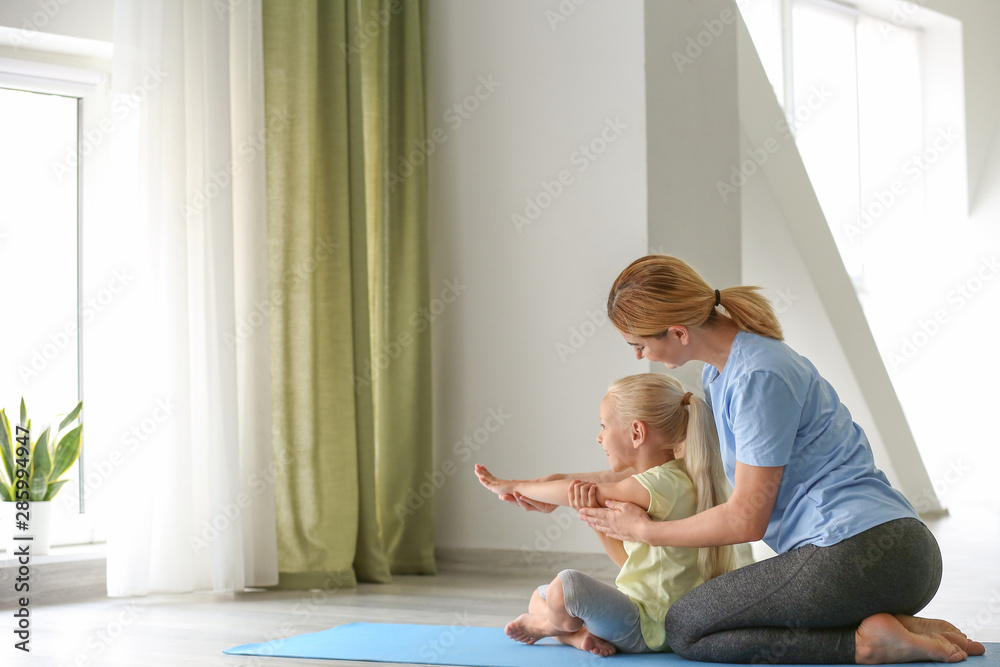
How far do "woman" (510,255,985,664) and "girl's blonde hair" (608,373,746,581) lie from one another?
54 mm

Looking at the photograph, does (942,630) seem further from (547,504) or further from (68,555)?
(68,555)

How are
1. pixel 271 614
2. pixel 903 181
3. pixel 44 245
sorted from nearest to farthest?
pixel 271 614
pixel 44 245
pixel 903 181

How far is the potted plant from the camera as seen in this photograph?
2.96 m

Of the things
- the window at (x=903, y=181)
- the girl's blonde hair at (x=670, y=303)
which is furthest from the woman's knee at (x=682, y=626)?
the window at (x=903, y=181)

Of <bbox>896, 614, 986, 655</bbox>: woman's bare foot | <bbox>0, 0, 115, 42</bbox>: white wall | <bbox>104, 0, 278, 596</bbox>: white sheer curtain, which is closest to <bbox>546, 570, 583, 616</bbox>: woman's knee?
<bbox>896, 614, 986, 655</bbox>: woman's bare foot

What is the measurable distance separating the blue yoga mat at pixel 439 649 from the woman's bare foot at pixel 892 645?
0.03 meters

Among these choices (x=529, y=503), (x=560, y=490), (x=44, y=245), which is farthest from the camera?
(x=44, y=245)

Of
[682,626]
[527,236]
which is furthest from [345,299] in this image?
[682,626]

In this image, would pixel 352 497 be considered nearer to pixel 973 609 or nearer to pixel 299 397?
pixel 299 397

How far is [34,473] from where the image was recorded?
2.98 metres

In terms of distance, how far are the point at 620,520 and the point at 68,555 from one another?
189 centimetres

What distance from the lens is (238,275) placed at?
10.2ft

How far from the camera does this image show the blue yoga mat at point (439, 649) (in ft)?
6.32

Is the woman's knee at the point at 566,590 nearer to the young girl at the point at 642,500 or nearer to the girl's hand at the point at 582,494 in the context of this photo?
the young girl at the point at 642,500
